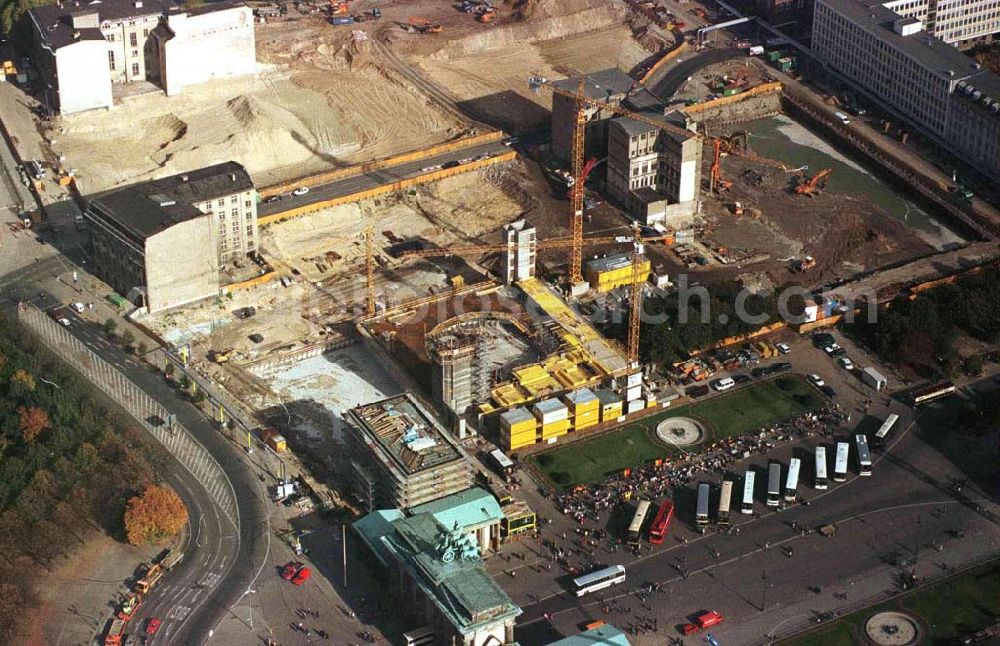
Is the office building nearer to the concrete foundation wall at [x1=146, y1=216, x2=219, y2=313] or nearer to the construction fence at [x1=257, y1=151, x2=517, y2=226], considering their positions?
the concrete foundation wall at [x1=146, y1=216, x2=219, y2=313]

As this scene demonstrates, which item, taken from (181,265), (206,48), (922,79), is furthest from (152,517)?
(922,79)

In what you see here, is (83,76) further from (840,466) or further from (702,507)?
(840,466)

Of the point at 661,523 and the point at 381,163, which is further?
the point at 381,163

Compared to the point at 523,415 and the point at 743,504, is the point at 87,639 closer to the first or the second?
the point at 523,415

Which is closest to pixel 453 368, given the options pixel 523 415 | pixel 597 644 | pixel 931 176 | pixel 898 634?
pixel 523 415

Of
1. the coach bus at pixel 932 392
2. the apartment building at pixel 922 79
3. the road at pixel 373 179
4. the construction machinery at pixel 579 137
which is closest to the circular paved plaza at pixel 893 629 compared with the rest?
the coach bus at pixel 932 392

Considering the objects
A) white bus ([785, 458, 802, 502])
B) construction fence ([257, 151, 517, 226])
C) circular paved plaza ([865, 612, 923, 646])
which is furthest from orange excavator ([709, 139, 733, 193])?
circular paved plaza ([865, 612, 923, 646])
